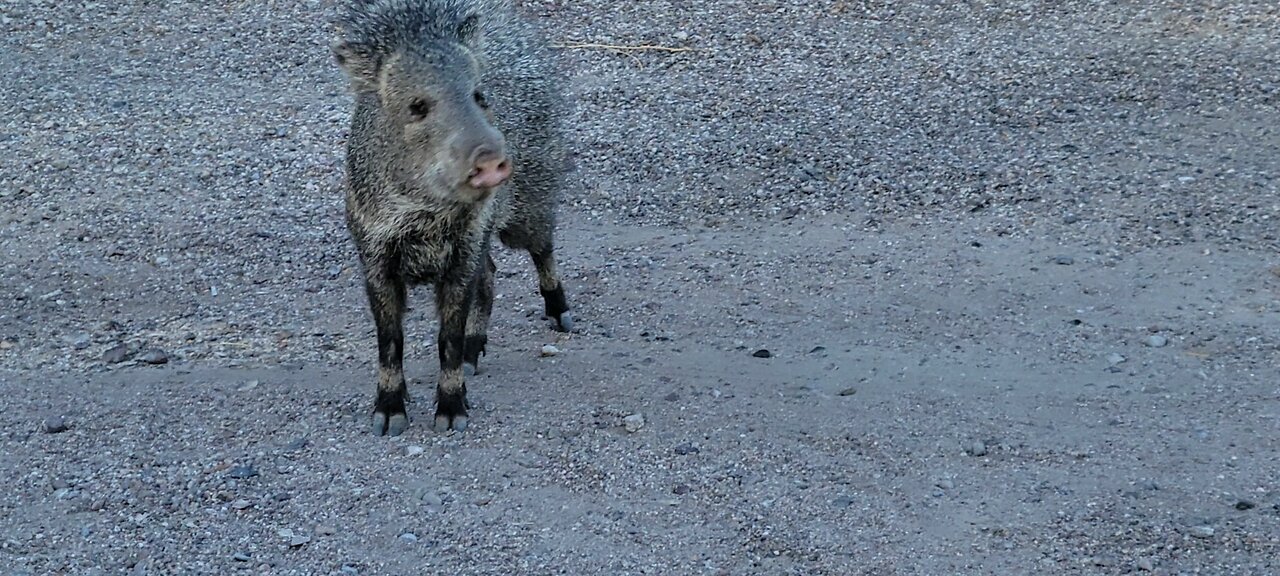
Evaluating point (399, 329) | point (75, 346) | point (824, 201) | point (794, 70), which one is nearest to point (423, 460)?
point (399, 329)

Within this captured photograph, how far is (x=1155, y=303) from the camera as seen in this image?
219 inches

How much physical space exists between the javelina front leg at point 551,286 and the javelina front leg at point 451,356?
2.69 ft

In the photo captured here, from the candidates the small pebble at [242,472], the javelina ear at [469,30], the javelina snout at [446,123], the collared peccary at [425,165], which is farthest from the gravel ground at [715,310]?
the javelina ear at [469,30]

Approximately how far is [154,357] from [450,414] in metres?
1.26

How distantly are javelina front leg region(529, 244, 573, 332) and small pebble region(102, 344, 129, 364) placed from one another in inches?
59.8

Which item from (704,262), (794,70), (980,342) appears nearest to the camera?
(980,342)

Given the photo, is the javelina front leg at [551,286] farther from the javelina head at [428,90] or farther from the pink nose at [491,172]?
the pink nose at [491,172]

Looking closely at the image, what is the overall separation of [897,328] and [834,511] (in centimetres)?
136

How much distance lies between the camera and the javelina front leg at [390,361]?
477 centimetres

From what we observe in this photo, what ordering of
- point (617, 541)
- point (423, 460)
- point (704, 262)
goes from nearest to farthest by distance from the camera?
point (617, 541)
point (423, 460)
point (704, 262)

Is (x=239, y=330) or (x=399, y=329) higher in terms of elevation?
(x=399, y=329)

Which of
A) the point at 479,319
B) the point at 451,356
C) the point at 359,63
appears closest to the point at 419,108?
the point at 359,63

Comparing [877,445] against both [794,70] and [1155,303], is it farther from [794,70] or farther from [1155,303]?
[794,70]

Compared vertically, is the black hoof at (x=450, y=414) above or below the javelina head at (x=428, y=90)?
below
